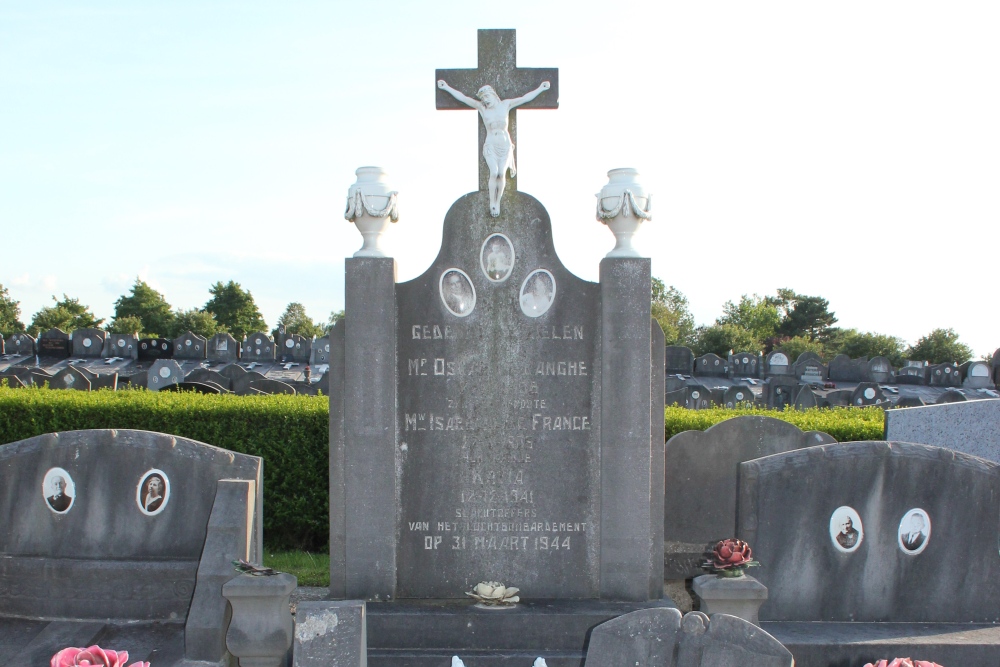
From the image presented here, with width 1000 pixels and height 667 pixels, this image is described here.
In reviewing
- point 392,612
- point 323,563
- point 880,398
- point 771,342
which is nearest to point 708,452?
point 392,612

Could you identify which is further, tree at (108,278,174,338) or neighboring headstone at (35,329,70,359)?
tree at (108,278,174,338)

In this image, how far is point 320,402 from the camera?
31.8 feet

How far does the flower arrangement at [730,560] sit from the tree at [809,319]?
64323 mm

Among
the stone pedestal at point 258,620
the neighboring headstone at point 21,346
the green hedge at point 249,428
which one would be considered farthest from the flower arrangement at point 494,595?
the neighboring headstone at point 21,346

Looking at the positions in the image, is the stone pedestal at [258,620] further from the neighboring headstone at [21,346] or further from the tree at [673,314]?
the tree at [673,314]

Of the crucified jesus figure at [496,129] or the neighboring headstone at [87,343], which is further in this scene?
the neighboring headstone at [87,343]

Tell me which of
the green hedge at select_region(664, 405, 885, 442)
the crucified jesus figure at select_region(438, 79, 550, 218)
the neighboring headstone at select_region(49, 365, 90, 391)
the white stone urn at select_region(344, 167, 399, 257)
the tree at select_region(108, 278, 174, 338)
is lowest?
the green hedge at select_region(664, 405, 885, 442)

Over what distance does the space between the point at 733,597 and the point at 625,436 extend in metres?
1.25

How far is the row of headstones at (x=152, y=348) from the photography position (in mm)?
28984

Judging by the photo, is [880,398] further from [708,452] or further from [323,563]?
[323,563]

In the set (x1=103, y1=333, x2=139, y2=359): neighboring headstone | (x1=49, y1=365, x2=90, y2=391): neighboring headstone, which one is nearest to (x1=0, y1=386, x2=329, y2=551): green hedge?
(x1=49, y1=365, x2=90, y2=391): neighboring headstone

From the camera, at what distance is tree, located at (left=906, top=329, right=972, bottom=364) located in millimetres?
49491

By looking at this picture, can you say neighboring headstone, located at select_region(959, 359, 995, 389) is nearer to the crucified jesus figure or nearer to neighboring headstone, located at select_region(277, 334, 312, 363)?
neighboring headstone, located at select_region(277, 334, 312, 363)

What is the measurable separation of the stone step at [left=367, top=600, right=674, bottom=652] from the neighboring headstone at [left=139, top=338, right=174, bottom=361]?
1038 inches
